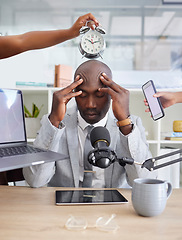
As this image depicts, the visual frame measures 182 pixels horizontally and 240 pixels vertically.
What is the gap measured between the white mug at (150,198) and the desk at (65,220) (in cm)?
2

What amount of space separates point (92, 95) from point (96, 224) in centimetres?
71

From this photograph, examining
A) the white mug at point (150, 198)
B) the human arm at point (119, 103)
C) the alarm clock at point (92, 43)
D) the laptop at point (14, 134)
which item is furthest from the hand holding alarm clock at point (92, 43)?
the white mug at point (150, 198)

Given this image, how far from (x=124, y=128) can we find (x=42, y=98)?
1.43 m

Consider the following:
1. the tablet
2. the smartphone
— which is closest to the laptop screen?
the tablet

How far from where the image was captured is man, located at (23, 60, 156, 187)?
1.11 meters

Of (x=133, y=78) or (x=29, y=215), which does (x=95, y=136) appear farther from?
(x=133, y=78)

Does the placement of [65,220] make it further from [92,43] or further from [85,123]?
[92,43]

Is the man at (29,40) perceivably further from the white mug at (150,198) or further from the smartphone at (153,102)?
the white mug at (150,198)

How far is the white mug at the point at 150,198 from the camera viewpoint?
691mm

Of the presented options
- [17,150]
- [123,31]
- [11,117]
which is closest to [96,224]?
[17,150]

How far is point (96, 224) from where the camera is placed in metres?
0.65

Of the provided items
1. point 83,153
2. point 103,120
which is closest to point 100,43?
point 103,120

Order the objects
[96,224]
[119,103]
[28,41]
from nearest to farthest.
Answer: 1. [96,224]
2. [28,41]
3. [119,103]

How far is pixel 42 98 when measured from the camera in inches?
94.1
